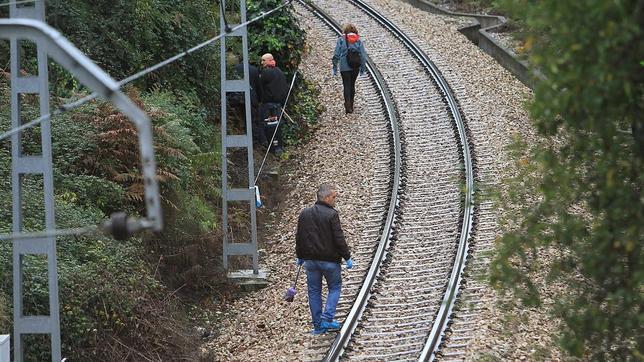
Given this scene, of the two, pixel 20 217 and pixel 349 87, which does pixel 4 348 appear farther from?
pixel 349 87

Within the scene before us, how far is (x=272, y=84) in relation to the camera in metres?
18.0

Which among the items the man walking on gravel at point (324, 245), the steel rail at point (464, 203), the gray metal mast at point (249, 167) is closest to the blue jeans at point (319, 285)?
the man walking on gravel at point (324, 245)

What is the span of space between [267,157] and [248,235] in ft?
9.77

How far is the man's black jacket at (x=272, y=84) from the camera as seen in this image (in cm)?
1800

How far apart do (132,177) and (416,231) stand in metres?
3.85

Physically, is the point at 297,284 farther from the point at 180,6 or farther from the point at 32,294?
the point at 180,6

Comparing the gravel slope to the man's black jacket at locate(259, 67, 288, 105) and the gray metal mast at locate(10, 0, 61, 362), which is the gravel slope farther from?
the gray metal mast at locate(10, 0, 61, 362)

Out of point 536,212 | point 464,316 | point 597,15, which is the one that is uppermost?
point 597,15

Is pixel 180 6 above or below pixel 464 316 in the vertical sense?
above

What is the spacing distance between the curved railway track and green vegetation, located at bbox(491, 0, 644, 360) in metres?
0.97

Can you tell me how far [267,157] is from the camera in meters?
18.5

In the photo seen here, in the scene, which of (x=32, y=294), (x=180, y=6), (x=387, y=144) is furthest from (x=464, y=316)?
(x=180, y=6)

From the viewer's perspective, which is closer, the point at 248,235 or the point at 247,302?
the point at 247,302

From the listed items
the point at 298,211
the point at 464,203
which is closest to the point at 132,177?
the point at 298,211
